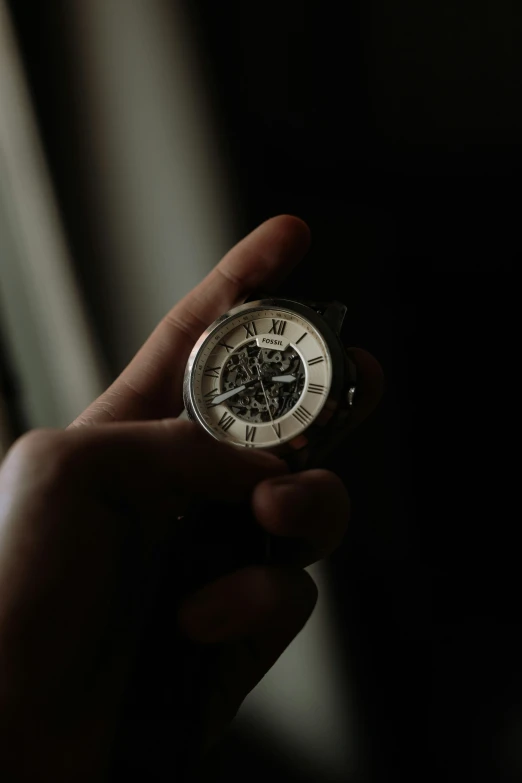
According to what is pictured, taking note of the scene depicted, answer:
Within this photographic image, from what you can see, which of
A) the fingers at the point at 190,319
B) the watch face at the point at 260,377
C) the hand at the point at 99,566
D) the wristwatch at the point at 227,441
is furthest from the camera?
the fingers at the point at 190,319

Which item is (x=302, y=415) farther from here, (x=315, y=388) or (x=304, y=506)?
(x=304, y=506)

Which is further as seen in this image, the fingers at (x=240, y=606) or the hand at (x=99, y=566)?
the fingers at (x=240, y=606)

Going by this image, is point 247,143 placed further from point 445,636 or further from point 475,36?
point 445,636

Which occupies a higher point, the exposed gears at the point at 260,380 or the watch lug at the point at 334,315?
the watch lug at the point at 334,315

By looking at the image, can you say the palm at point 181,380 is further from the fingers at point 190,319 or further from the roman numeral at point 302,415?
the roman numeral at point 302,415

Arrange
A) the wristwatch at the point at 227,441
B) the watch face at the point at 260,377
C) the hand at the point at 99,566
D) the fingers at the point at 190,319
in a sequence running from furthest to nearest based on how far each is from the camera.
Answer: the fingers at the point at 190,319 < the watch face at the point at 260,377 < the wristwatch at the point at 227,441 < the hand at the point at 99,566

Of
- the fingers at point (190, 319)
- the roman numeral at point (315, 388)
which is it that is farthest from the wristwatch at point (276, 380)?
the fingers at point (190, 319)

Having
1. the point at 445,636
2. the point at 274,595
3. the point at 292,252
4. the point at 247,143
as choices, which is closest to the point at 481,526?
the point at 445,636
